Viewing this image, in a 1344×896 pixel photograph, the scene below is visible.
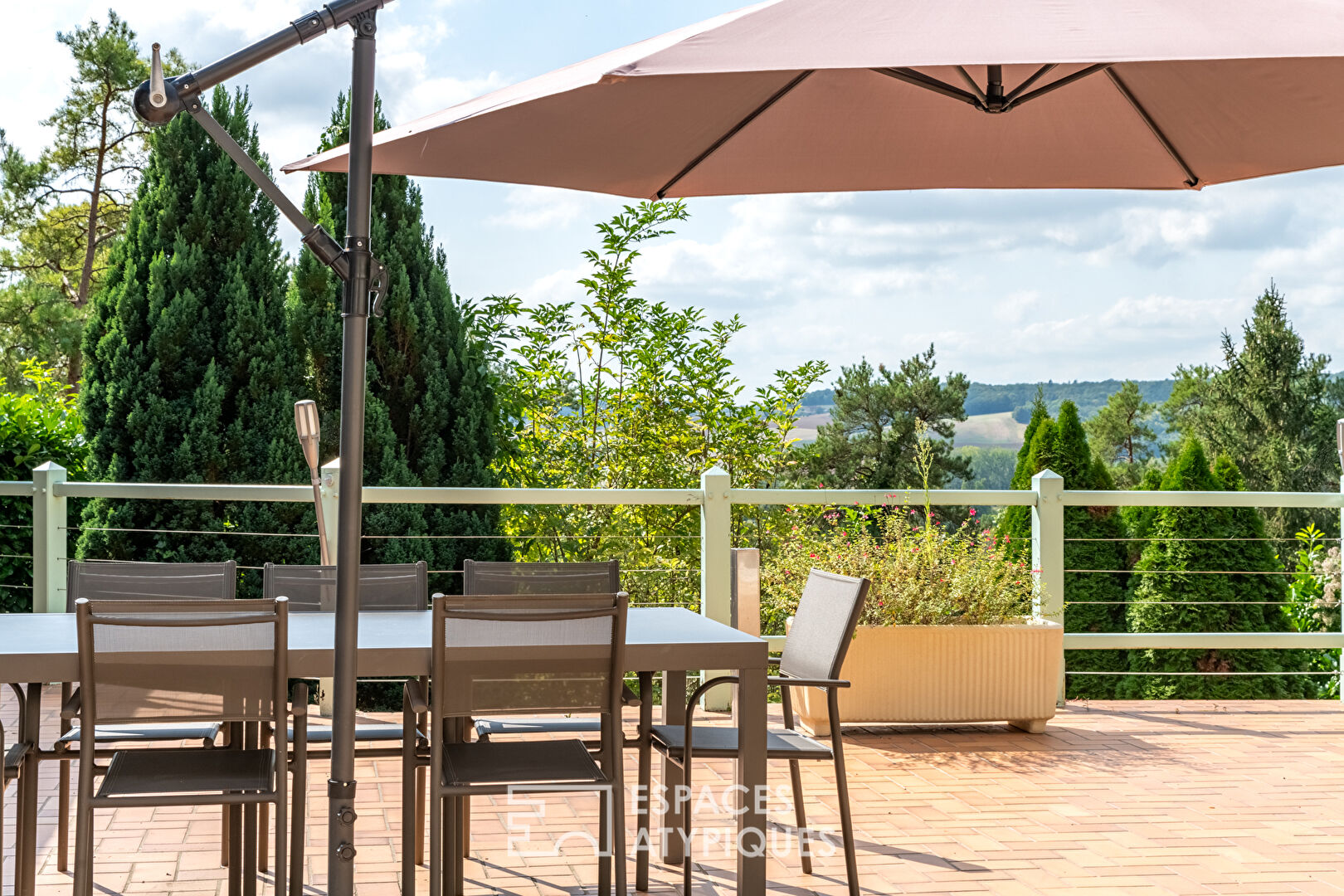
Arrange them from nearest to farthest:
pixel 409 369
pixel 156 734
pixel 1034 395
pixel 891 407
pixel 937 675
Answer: pixel 156 734, pixel 937 675, pixel 409 369, pixel 1034 395, pixel 891 407

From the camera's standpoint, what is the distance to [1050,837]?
13.3 ft

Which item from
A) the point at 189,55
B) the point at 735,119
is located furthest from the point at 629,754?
the point at 189,55

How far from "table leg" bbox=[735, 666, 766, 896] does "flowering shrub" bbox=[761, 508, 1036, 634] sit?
7.92 feet

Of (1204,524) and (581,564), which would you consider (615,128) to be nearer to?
(581,564)

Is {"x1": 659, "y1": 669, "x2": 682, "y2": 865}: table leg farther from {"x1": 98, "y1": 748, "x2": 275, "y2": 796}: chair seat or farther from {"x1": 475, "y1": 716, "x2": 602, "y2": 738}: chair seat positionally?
{"x1": 98, "y1": 748, "x2": 275, "y2": 796}: chair seat

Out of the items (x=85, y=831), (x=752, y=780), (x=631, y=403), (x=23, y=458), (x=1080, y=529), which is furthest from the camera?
(x=1080, y=529)

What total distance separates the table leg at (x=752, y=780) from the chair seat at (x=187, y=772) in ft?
3.69

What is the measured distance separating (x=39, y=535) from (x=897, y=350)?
70.7 feet

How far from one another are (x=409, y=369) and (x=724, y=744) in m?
5.97

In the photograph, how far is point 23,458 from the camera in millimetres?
7480

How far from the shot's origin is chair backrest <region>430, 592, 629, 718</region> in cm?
292

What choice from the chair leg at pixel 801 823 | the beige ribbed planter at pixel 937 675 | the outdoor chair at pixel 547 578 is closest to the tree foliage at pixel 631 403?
the beige ribbed planter at pixel 937 675

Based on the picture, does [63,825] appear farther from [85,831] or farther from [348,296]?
[348,296]

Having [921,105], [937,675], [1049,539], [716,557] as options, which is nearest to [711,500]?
[716,557]
